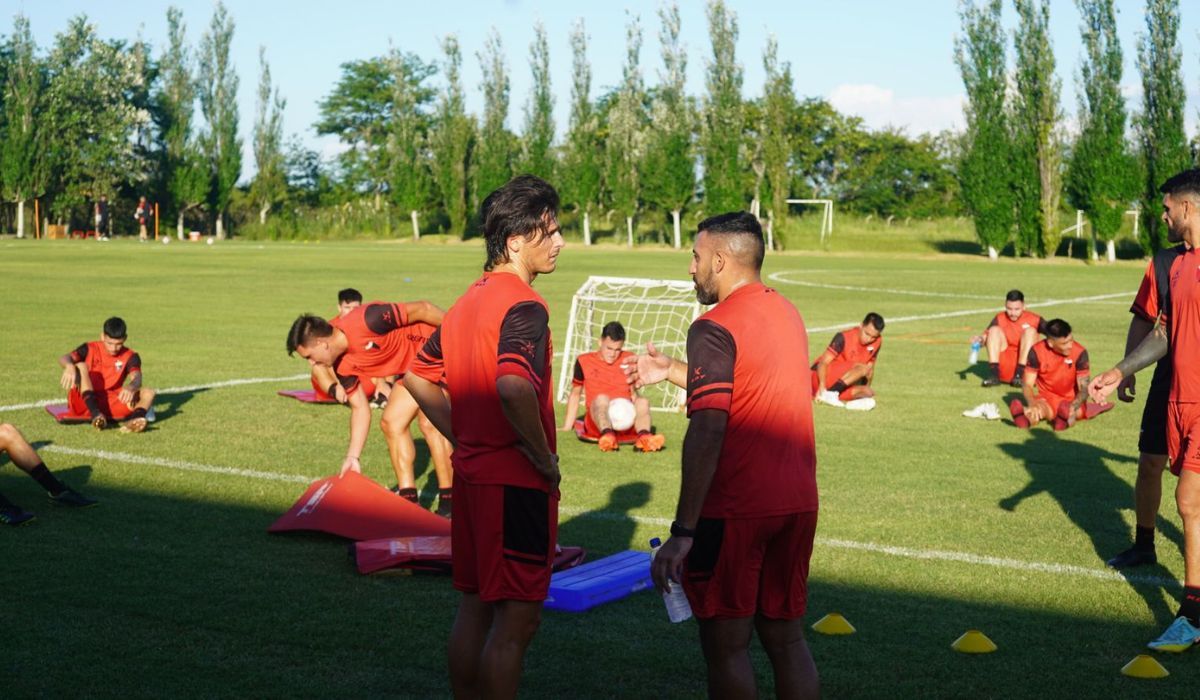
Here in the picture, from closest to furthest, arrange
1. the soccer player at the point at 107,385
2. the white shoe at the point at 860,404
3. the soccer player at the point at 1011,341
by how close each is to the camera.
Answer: the soccer player at the point at 107,385, the white shoe at the point at 860,404, the soccer player at the point at 1011,341

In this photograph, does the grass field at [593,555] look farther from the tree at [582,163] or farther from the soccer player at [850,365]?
the tree at [582,163]

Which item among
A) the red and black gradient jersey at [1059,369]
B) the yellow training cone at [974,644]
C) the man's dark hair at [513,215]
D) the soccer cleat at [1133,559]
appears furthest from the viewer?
the red and black gradient jersey at [1059,369]

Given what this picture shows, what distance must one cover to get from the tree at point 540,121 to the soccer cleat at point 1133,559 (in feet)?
226

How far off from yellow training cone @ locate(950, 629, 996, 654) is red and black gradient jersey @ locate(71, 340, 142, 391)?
9.16 m

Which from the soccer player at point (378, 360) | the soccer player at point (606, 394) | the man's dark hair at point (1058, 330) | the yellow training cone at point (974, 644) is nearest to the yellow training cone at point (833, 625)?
the yellow training cone at point (974, 644)

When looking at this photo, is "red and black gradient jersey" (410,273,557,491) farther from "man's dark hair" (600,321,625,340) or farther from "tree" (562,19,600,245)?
"tree" (562,19,600,245)

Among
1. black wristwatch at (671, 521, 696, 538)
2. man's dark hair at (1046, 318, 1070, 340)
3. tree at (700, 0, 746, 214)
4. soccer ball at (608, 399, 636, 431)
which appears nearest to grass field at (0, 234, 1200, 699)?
soccer ball at (608, 399, 636, 431)

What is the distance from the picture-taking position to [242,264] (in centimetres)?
4394

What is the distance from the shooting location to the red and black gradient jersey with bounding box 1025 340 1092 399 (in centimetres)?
1426

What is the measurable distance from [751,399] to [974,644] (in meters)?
2.52

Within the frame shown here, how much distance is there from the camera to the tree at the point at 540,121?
7706cm

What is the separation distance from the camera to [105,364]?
12.7 m

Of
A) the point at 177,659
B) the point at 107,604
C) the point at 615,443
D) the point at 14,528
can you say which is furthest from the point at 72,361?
the point at 177,659

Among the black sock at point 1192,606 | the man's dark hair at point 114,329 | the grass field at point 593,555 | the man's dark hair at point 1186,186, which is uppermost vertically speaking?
the man's dark hair at point 1186,186
